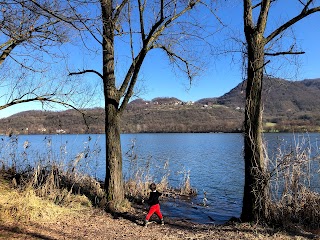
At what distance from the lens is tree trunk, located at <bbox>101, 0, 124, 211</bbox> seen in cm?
852

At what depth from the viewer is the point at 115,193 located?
27.9ft

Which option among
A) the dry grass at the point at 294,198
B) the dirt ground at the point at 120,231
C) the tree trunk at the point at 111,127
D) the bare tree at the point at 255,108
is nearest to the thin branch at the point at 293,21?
the bare tree at the point at 255,108

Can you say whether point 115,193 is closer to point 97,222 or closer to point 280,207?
point 97,222

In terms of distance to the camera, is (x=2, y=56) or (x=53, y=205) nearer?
(x=53, y=205)

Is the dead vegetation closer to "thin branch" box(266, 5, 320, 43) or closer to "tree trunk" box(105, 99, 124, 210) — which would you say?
"tree trunk" box(105, 99, 124, 210)

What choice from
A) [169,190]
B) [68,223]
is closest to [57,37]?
[68,223]

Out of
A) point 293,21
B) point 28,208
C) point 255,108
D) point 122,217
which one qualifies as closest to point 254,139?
point 255,108

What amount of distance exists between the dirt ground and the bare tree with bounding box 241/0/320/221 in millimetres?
608

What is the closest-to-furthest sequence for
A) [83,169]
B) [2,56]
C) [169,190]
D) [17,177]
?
[2,56]
[17,177]
[83,169]
[169,190]

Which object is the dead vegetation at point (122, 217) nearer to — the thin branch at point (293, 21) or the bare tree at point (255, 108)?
the bare tree at point (255, 108)

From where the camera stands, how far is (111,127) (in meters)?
8.62

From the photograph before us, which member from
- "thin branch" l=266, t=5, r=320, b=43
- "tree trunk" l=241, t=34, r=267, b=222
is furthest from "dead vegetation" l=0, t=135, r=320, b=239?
"thin branch" l=266, t=5, r=320, b=43

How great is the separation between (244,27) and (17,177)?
26.0 ft

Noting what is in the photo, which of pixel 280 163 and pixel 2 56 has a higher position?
pixel 2 56
